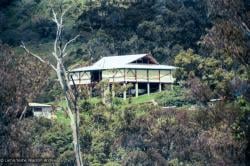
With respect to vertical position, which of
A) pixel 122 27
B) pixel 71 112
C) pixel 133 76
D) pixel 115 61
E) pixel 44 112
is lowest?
pixel 44 112

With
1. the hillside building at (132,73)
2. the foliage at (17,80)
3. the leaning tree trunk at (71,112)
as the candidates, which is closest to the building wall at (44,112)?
the hillside building at (132,73)

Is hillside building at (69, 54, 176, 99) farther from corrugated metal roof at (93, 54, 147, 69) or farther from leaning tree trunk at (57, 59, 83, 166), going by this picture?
leaning tree trunk at (57, 59, 83, 166)

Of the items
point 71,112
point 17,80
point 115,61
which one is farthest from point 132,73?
point 71,112

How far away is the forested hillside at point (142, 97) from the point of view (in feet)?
74.4

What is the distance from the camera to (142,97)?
5628 centimetres

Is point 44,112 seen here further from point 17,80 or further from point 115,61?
point 17,80

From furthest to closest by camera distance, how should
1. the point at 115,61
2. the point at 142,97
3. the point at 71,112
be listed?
1. the point at 115,61
2. the point at 142,97
3. the point at 71,112

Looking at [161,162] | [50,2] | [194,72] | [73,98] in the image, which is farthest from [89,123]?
[50,2]

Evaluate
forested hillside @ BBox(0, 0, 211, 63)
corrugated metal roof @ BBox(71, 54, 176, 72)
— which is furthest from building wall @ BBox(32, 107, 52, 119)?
forested hillside @ BBox(0, 0, 211, 63)

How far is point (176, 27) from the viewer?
230 feet

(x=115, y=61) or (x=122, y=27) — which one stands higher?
(x=122, y=27)

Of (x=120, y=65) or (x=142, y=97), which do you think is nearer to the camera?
(x=142, y=97)

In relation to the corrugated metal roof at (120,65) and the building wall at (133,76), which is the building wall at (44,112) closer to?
the building wall at (133,76)

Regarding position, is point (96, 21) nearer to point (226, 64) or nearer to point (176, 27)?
point (176, 27)
